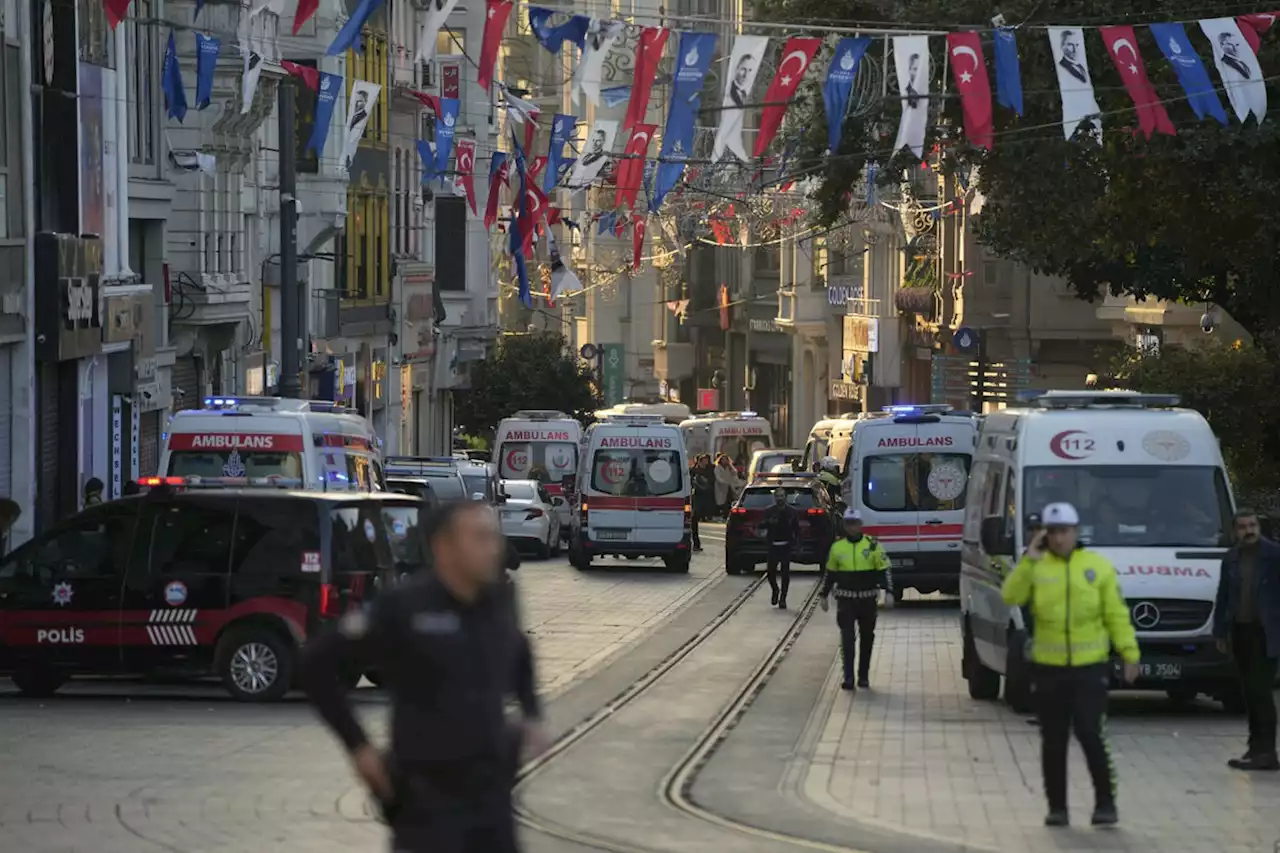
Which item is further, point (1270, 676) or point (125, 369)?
point (125, 369)

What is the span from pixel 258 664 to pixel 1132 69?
31.5ft

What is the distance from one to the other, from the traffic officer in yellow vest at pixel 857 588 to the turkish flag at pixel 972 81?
13.3ft

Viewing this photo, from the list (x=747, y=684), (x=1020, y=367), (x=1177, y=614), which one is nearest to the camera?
(x=1177, y=614)

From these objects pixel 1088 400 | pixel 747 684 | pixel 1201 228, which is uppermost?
pixel 1201 228

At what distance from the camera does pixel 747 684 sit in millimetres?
22234

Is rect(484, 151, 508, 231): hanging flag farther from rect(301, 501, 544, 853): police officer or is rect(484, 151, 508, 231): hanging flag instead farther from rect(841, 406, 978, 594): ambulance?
rect(301, 501, 544, 853): police officer

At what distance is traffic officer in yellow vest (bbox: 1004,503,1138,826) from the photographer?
1277 centimetres

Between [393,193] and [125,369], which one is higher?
[393,193]

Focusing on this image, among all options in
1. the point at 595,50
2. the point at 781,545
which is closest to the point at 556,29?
the point at 595,50

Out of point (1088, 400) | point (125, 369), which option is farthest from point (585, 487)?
point (1088, 400)

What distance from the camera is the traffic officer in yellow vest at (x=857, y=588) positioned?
70.5 ft

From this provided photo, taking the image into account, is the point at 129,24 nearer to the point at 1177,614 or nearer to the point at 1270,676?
the point at 1177,614

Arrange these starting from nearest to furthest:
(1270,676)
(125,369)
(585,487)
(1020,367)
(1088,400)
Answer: (1270,676) < (1088,400) < (125,369) < (585,487) < (1020,367)

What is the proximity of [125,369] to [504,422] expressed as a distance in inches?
647
